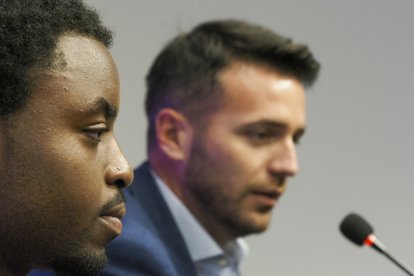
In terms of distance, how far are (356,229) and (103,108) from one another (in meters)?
0.52

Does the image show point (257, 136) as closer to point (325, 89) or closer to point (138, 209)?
point (138, 209)

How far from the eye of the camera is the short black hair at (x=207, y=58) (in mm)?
Answer: 1206

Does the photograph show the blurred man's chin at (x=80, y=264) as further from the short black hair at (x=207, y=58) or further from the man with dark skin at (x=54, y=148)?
the short black hair at (x=207, y=58)

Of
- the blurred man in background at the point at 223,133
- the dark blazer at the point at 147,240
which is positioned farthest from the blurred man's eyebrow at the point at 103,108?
the blurred man in background at the point at 223,133

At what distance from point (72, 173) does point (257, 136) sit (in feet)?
1.87

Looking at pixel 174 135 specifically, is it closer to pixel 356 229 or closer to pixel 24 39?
pixel 356 229

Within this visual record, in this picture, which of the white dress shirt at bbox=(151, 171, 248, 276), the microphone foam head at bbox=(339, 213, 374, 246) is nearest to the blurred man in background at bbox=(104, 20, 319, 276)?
the white dress shirt at bbox=(151, 171, 248, 276)

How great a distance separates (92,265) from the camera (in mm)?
688

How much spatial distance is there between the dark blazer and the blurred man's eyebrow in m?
0.32

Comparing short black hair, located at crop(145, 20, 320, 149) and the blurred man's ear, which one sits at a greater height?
short black hair, located at crop(145, 20, 320, 149)

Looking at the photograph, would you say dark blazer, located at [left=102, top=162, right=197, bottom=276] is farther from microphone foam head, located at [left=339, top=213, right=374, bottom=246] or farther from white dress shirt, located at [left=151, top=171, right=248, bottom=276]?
microphone foam head, located at [left=339, top=213, right=374, bottom=246]

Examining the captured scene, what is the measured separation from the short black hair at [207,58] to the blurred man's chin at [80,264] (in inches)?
21.6

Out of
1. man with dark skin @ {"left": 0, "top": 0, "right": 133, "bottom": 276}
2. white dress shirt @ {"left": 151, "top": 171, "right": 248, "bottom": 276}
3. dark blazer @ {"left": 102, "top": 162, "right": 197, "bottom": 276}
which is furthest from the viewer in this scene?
white dress shirt @ {"left": 151, "top": 171, "right": 248, "bottom": 276}

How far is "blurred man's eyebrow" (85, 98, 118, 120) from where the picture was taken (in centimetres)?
68
